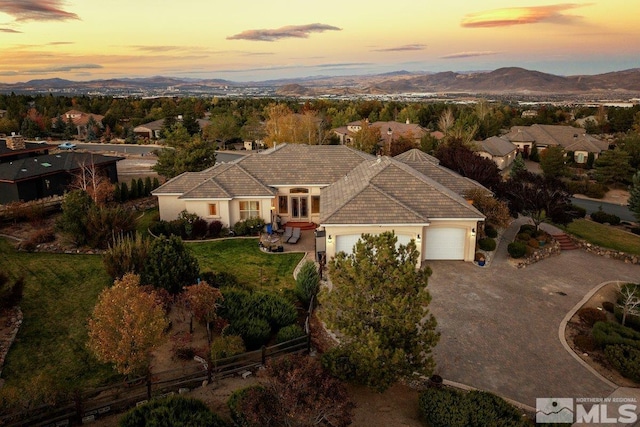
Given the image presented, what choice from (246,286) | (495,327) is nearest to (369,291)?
(495,327)

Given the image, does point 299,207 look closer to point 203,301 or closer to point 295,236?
point 295,236

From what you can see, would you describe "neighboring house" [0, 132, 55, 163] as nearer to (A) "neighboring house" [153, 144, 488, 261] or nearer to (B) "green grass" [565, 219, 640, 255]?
(A) "neighboring house" [153, 144, 488, 261]

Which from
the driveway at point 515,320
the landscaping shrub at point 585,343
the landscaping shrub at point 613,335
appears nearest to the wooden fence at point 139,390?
the driveway at point 515,320

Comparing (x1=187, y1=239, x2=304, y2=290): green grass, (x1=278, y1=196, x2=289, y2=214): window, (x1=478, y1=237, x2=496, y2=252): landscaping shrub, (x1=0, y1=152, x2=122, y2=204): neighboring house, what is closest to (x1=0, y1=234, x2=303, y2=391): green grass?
(x1=187, y1=239, x2=304, y2=290): green grass

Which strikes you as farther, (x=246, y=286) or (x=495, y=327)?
(x=246, y=286)

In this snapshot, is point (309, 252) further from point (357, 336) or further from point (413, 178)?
point (357, 336)

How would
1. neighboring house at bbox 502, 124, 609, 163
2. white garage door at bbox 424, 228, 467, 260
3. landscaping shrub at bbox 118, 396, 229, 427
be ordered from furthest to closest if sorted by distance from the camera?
neighboring house at bbox 502, 124, 609, 163 < white garage door at bbox 424, 228, 467, 260 < landscaping shrub at bbox 118, 396, 229, 427
